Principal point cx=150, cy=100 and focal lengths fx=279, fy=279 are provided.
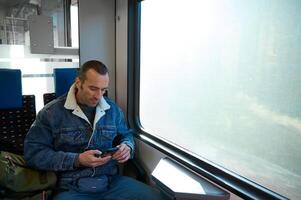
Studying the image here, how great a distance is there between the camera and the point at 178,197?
129 cm

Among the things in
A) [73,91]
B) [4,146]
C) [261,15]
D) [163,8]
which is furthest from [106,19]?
[261,15]

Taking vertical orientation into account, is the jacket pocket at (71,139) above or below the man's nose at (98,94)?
below

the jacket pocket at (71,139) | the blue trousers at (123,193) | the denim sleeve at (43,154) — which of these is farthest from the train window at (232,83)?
the denim sleeve at (43,154)

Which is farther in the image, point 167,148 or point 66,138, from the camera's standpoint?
point 167,148

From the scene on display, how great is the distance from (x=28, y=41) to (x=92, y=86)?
859 millimetres

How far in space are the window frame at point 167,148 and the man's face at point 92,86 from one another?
0.61m

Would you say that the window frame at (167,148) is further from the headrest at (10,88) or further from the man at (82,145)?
the headrest at (10,88)

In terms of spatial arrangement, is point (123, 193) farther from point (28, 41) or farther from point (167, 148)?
point (28, 41)

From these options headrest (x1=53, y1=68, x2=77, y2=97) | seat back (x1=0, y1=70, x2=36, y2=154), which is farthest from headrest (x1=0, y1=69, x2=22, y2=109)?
headrest (x1=53, y1=68, x2=77, y2=97)

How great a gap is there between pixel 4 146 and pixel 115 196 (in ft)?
2.57

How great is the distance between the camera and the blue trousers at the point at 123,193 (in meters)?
1.63

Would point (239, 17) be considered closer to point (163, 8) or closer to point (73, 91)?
point (163, 8)

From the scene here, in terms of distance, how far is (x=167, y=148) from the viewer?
194 centimetres

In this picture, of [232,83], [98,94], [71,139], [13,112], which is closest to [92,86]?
[98,94]
